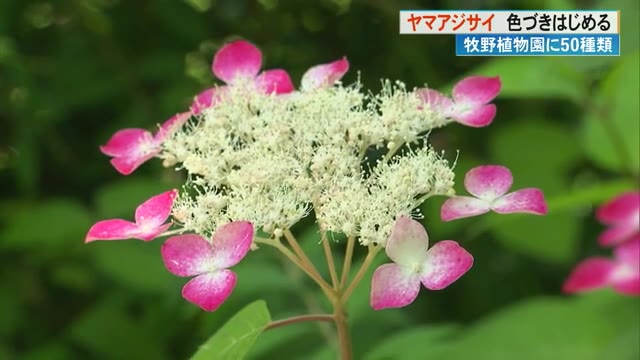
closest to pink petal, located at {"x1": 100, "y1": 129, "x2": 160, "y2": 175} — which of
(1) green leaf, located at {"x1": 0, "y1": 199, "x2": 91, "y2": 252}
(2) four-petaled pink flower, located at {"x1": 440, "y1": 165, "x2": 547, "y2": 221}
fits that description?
(2) four-petaled pink flower, located at {"x1": 440, "y1": 165, "x2": 547, "y2": 221}

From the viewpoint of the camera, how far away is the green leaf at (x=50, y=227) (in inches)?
50.8

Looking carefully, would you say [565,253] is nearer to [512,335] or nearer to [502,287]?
[502,287]

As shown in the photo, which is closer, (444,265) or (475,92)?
(444,265)

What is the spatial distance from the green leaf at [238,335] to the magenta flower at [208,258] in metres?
0.07

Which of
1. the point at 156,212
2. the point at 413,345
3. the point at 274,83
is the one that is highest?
the point at 274,83

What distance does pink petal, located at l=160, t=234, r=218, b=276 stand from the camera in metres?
0.54

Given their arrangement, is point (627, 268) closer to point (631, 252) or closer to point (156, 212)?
point (631, 252)

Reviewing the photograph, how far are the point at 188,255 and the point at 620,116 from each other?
624 millimetres

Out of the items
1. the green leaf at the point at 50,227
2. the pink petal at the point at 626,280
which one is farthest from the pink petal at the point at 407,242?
the green leaf at the point at 50,227

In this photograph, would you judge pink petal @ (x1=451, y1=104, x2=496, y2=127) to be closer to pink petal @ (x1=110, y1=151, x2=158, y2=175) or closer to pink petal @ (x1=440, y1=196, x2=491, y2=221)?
pink petal @ (x1=440, y1=196, x2=491, y2=221)

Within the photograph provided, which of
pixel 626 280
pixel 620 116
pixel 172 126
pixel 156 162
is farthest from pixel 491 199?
pixel 156 162

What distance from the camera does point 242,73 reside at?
73 centimetres

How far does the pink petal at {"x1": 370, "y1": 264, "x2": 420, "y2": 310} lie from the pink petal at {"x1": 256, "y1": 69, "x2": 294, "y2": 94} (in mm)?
204

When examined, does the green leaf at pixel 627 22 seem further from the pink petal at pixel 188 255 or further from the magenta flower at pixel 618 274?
the pink petal at pixel 188 255
